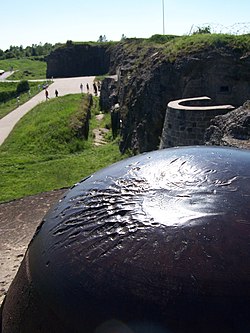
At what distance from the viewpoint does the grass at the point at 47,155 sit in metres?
11.3

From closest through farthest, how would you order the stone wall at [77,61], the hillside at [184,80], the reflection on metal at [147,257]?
the reflection on metal at [147,257] < the hillside at [184,80] < the stone wall at [77,61]

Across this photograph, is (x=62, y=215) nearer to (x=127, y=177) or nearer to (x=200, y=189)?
(x=127, y=177)

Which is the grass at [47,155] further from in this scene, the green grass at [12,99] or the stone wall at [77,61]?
the stone wall at [77,61]

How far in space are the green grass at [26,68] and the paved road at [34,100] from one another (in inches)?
283

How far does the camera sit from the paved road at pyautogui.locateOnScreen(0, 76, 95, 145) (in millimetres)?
19003

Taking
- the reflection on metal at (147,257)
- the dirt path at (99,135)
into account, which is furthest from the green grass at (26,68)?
the reflection on metal at (147,257)

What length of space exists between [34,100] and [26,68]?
2146 cm

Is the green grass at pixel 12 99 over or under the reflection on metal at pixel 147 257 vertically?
under

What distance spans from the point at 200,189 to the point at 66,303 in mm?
703

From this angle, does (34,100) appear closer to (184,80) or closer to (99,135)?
(99,135)

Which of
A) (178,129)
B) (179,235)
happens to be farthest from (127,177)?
(178,129)

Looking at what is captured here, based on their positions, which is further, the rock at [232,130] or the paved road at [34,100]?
the paved road at [34,100]

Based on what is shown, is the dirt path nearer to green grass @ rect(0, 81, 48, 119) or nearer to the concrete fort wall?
green grass @ rect(0, 81, 48, 119)

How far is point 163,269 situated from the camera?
63.1 inches
